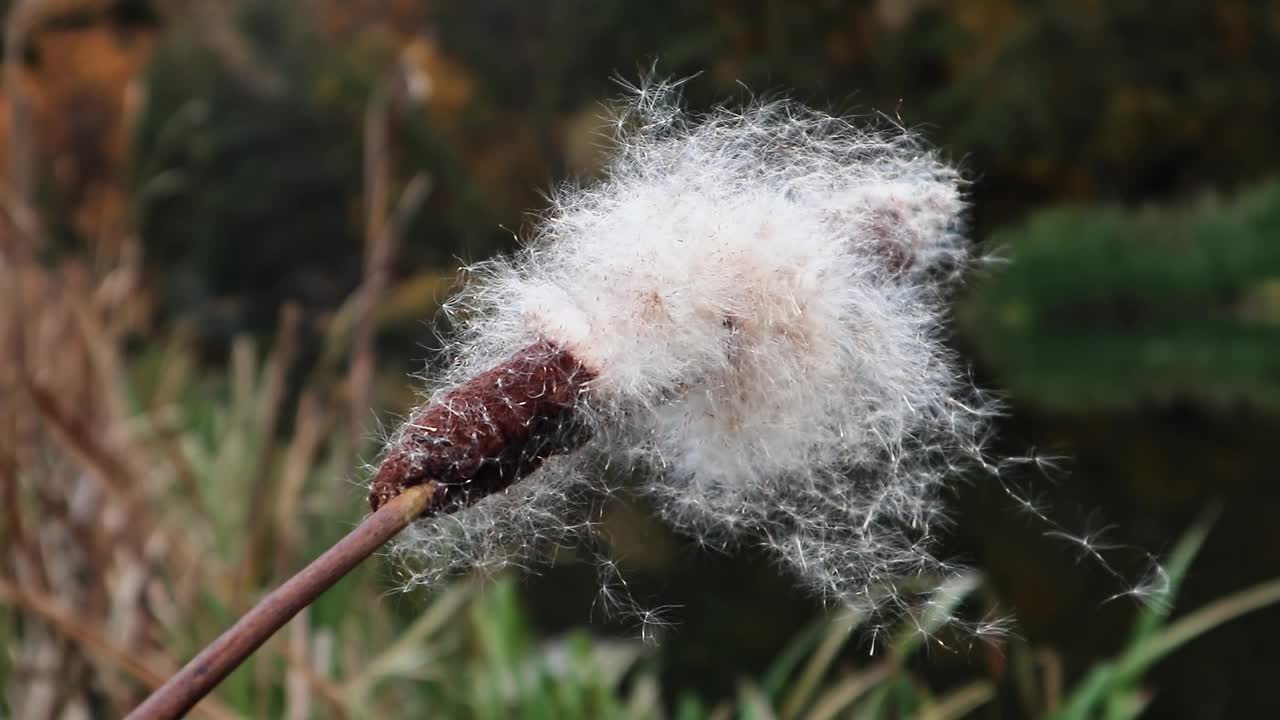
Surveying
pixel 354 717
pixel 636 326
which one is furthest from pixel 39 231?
pixel 636 326

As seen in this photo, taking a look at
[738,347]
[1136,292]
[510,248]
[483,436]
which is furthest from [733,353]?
[1136,292]

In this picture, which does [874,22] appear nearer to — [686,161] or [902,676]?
[902,676]

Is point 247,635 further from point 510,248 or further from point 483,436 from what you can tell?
point 510,248

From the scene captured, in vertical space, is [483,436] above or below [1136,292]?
→ above

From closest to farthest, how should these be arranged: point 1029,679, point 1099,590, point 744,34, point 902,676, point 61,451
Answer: point 902,676, point 1029,679, point 61,451, point 1099,590, point 744,34

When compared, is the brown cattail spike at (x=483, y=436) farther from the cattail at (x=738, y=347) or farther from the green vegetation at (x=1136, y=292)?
the green vegetation at (x=1136, y=292)

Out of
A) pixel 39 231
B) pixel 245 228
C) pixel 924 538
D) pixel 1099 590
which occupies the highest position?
pixel 924 538

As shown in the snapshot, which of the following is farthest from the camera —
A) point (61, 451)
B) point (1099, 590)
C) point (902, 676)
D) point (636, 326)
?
point (1099, 590)
